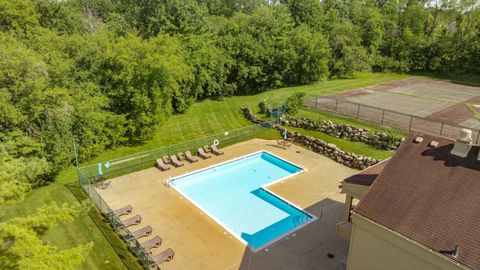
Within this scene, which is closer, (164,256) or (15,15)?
(164,256)

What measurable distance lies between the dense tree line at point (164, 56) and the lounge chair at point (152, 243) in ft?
17.9

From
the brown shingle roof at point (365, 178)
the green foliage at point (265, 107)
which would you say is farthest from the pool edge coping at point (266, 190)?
the green foliage at point (265, 107)

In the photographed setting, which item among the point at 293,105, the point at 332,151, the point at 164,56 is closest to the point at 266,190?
the point at 332,151

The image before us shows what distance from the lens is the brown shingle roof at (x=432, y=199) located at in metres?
10.1

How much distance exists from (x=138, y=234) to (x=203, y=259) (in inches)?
141

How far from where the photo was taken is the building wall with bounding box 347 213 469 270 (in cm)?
Answer: 1027

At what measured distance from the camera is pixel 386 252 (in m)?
11.5

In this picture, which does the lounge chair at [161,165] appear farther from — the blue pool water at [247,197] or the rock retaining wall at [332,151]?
the rock retaining wall at [332,151]

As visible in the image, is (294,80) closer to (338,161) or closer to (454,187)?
(338,161)

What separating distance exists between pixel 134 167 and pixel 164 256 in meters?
10.6

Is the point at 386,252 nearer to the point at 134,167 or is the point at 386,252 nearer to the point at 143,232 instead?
the point at 143,232

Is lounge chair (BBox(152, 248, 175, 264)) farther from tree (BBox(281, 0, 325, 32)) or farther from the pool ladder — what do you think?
tree (BBox(281, 0, 325, 32))

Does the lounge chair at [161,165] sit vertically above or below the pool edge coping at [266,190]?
above

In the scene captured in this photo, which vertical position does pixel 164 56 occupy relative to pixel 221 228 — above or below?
above
